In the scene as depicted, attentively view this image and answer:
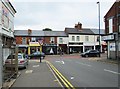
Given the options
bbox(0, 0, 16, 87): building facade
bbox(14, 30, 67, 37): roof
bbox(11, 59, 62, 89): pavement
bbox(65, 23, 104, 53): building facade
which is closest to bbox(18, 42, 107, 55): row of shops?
bbox(65, 23, 104, 53): building facade

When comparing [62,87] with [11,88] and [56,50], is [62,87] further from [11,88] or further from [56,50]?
[56,50]

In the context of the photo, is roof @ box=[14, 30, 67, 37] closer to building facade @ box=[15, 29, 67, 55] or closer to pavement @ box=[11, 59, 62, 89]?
building facade @ box=[15, 29, 67, 55]

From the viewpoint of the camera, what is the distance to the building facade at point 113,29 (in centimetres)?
3822

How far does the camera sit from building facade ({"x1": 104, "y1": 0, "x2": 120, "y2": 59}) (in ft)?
125

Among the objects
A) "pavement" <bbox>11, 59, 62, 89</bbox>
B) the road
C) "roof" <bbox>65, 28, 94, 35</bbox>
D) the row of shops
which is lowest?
"pavement" <bbox>11, 59, 62, 89</bbox>

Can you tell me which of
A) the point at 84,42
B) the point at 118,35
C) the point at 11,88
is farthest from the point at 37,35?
the point at 11,88

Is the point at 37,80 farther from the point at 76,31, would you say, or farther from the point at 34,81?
the point at 76,31

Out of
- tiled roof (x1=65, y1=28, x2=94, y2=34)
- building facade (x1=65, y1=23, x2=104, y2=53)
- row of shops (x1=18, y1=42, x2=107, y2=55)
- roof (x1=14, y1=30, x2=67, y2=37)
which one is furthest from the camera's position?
tiled roof (x1=65, y1=28, x2=94, y2=34)

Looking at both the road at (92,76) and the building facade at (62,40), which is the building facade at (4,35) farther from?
the building facade at (62,40)

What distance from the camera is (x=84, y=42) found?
78.2m

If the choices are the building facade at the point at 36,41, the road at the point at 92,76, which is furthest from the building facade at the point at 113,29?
the building facade at the point at 36,41

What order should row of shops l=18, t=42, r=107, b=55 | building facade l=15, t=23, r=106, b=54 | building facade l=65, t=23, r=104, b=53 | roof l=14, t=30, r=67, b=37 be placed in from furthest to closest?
building facade l=65, t=23, r=104, b=53
roof l=14, t=30, r=67, b=37
building facade l=15, t=23, r=106, b=54
row of shops l=18, t=42, r=107, b=55

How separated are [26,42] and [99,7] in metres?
26.8

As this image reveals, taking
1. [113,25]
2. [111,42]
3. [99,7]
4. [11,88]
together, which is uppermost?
[99,7]
